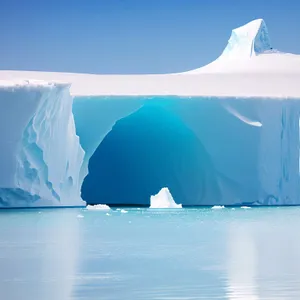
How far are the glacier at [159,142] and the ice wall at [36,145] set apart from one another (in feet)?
0.05

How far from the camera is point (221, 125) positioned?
13141mm

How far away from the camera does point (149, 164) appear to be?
1438cm

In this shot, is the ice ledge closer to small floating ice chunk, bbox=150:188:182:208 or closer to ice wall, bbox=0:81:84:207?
small floating ice chunk, bbox=150:188:182:208

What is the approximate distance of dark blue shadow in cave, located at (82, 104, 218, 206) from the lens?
13.5m

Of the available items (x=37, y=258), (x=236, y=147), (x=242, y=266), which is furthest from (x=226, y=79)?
(x=242, y=266)

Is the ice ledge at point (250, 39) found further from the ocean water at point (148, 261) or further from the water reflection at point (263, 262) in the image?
the water reflection at point (263, 262)

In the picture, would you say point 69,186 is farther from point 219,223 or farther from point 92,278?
point 92,278

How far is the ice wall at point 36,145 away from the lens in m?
10.9

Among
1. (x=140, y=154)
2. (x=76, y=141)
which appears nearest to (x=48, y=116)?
(x=76, y=141)

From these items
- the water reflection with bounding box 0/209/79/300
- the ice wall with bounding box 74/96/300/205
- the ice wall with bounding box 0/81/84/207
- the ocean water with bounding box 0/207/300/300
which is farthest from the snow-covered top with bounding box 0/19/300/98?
the ocean water with bounding box 0/207/300/300

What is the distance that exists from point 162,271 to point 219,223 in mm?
4277

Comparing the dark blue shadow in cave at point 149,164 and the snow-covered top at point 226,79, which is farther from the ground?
the snow-covered top at point 226,79

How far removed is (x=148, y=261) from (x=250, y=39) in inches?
599

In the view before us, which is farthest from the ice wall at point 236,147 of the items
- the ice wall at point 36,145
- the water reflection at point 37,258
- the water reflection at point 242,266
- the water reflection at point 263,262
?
the water reflection at point 242,266
